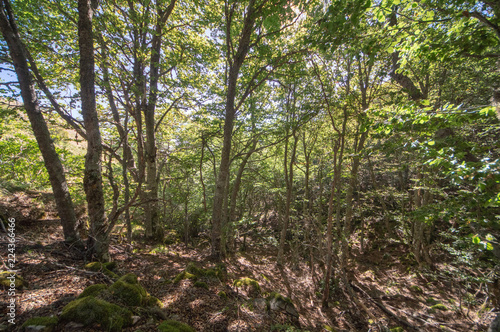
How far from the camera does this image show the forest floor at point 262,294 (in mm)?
3049

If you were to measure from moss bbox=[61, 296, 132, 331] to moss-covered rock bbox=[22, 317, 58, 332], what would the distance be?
0.51 feet

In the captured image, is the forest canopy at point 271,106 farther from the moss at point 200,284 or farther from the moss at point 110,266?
the moss at point 200,284

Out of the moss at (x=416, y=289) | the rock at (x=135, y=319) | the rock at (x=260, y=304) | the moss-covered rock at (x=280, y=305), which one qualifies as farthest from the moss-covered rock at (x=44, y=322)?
the moss at (x=416, y=289)

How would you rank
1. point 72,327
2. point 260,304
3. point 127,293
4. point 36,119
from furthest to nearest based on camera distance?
1. point 260,304
2. point 36,119
3. point 127,293
4. point 72,327

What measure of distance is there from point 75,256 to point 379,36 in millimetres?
7129

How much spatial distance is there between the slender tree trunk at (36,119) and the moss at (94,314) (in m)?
2.46

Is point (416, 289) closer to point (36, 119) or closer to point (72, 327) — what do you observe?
point (72, 327)

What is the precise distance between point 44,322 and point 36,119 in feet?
14.0

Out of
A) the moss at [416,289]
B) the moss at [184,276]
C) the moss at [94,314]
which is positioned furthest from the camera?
the moss at [416,289]

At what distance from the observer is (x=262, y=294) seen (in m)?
5.17

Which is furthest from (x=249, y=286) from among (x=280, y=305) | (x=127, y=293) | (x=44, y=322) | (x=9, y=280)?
(x=9, y=280)

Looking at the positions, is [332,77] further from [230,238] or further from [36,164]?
[36,164]

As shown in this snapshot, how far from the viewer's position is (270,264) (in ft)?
32.8

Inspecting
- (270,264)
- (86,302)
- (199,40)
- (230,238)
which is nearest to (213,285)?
(86,302)
